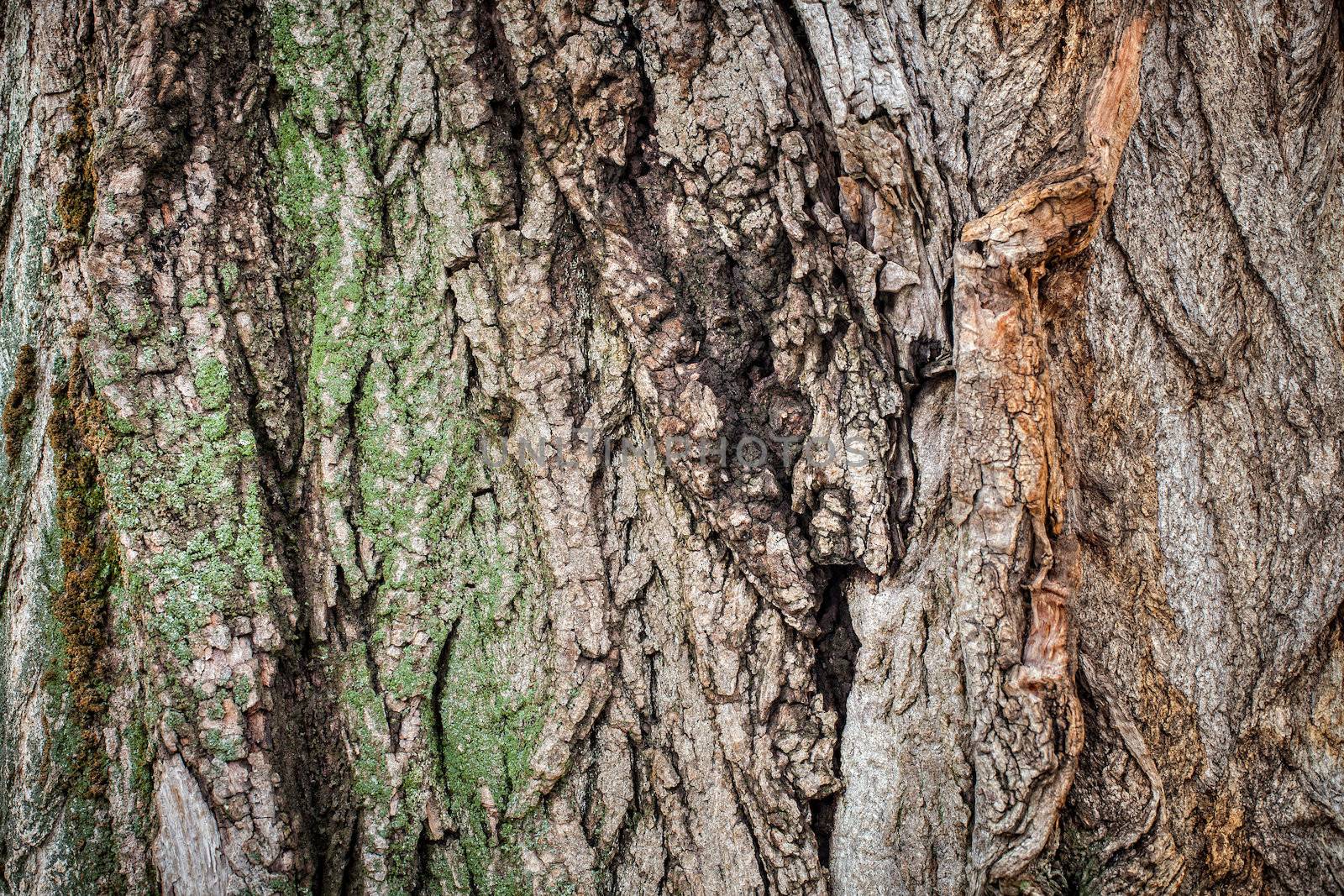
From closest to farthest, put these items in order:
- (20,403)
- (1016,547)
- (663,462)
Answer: (1016,547) < (663,462) < (20,403)

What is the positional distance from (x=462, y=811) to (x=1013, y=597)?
1.46 meters

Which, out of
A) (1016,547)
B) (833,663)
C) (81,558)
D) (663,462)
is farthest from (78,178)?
(1016,547)

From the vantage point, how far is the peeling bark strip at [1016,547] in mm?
1632

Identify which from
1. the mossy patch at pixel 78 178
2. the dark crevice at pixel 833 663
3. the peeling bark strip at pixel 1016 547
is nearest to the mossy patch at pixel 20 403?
the mossy patch at pixel 78 178

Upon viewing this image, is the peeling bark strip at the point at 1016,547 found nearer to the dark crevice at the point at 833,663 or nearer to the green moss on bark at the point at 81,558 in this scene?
the dark crevice at the point at 833,663

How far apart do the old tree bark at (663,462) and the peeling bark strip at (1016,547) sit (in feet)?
0.05

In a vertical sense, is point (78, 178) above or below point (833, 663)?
above

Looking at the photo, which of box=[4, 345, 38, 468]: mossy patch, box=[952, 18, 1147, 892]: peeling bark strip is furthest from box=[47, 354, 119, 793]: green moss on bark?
box=[952, 18, 1147, 892]: peeling bark strip

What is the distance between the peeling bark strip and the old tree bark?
0.05ft

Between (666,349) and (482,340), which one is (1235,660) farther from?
(482,340)

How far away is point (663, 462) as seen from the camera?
1874mm

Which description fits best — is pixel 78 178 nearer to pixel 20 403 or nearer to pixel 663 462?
pixel 20 403

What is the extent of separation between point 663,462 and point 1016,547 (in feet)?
2.71

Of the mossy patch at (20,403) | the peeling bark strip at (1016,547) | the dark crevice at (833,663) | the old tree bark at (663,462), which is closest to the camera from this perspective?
the peeling bark strip at (1016,547)
